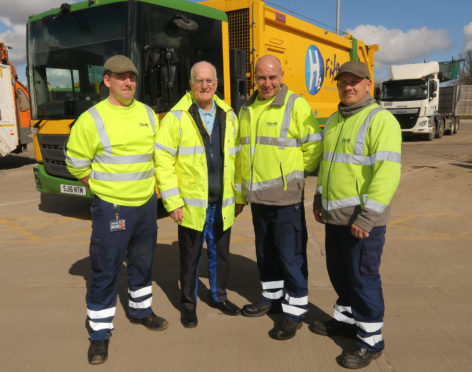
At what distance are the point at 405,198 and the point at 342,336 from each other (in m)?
4.91

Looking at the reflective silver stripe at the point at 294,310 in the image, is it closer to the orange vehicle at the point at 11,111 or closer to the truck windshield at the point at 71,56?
the truck windshield at the point at 71,56

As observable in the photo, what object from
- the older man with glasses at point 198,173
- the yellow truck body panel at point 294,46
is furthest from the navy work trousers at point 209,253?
the yellow truck body panel at point 294,46

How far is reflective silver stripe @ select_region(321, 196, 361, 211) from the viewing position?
8.31 ft

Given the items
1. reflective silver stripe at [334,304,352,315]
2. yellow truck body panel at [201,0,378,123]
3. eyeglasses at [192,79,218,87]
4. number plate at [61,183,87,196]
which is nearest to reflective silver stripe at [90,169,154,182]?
eyeglasses at [192,79,218,87]

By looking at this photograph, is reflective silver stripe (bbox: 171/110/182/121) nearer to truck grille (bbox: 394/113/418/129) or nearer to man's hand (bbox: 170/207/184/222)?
man's hand (bbox: 170/207/184/222)

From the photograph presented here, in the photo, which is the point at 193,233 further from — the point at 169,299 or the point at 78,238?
the point at 78,238

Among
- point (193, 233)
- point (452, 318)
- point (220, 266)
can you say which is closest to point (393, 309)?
point (452, 318)

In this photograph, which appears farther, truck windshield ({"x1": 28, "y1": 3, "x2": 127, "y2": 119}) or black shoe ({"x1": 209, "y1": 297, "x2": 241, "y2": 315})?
truck windshield ({"x1": 28, "y1": 3, "x2": 127, "y2": 119})

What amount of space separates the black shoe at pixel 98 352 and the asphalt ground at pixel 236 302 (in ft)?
0.17

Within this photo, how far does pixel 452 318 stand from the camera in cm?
307

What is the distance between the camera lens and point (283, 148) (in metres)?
2.90

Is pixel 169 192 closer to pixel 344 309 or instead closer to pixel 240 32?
pixel 344 309

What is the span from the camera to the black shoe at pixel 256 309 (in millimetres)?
3227

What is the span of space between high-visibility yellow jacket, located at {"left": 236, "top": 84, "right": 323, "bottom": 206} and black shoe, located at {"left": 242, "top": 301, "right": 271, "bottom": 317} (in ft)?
2.93
